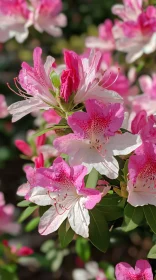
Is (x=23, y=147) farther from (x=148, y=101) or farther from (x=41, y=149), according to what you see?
(x=148, y=101)

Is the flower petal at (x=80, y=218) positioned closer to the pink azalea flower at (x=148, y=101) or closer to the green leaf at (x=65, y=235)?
the green leaf at (x=65, y=235)

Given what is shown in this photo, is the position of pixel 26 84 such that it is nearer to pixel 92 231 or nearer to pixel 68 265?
pixel 92 231

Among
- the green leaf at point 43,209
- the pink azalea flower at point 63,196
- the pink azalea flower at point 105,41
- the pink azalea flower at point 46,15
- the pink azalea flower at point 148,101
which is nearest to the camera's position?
the pink azalea flower at point 63,196

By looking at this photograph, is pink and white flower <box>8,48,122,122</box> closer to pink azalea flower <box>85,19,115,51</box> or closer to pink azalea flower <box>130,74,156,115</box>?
pink azalea flower <box>130,74,156,115</box>

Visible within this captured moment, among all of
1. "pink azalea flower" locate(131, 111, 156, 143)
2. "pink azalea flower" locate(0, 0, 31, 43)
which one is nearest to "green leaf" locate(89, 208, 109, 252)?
"pink azalea flower" locate(131, 111, 156, 143)

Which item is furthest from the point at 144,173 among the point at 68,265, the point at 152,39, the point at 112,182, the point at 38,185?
the point at 68,265

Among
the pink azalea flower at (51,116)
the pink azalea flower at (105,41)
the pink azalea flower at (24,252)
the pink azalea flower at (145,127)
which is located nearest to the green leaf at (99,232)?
the pink azalea flower at (145,127)
